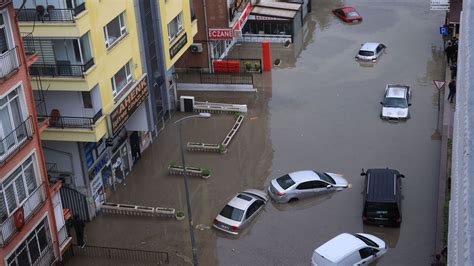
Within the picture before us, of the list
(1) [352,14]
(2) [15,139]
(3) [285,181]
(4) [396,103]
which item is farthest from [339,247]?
(1) [352,14]

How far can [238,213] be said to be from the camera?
32.8 m

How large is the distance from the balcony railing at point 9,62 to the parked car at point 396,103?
23573 mm

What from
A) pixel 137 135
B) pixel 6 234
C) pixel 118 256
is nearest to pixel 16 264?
pixel 6 234

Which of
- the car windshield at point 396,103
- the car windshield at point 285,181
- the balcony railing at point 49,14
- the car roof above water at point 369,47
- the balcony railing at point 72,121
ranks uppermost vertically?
the balcony railing at point 49,14

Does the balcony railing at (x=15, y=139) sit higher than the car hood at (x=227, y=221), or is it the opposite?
the balcony railing at (x=15, y=139)

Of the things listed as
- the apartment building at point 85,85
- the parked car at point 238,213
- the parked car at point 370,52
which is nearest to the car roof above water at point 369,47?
the parked car at point 370,52

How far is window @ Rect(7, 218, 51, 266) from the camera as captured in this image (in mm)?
25750

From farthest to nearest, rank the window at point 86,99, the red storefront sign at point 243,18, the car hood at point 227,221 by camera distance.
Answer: the red storefront sign at point 243,18
the car hood at point 227,221
the window at point 86,99

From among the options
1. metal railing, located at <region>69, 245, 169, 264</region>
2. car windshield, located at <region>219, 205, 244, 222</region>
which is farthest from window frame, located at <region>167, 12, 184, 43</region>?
metal railing, located at <region>69, 245, 169, 264</region>

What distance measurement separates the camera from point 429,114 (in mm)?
42812

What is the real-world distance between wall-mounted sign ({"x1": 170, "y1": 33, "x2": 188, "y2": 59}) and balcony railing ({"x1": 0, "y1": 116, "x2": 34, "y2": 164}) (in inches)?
607

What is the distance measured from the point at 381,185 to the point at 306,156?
262 inches

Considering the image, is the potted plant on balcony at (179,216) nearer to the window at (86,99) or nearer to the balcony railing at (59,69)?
the window at (86,99)

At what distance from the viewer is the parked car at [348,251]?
28422 mm
